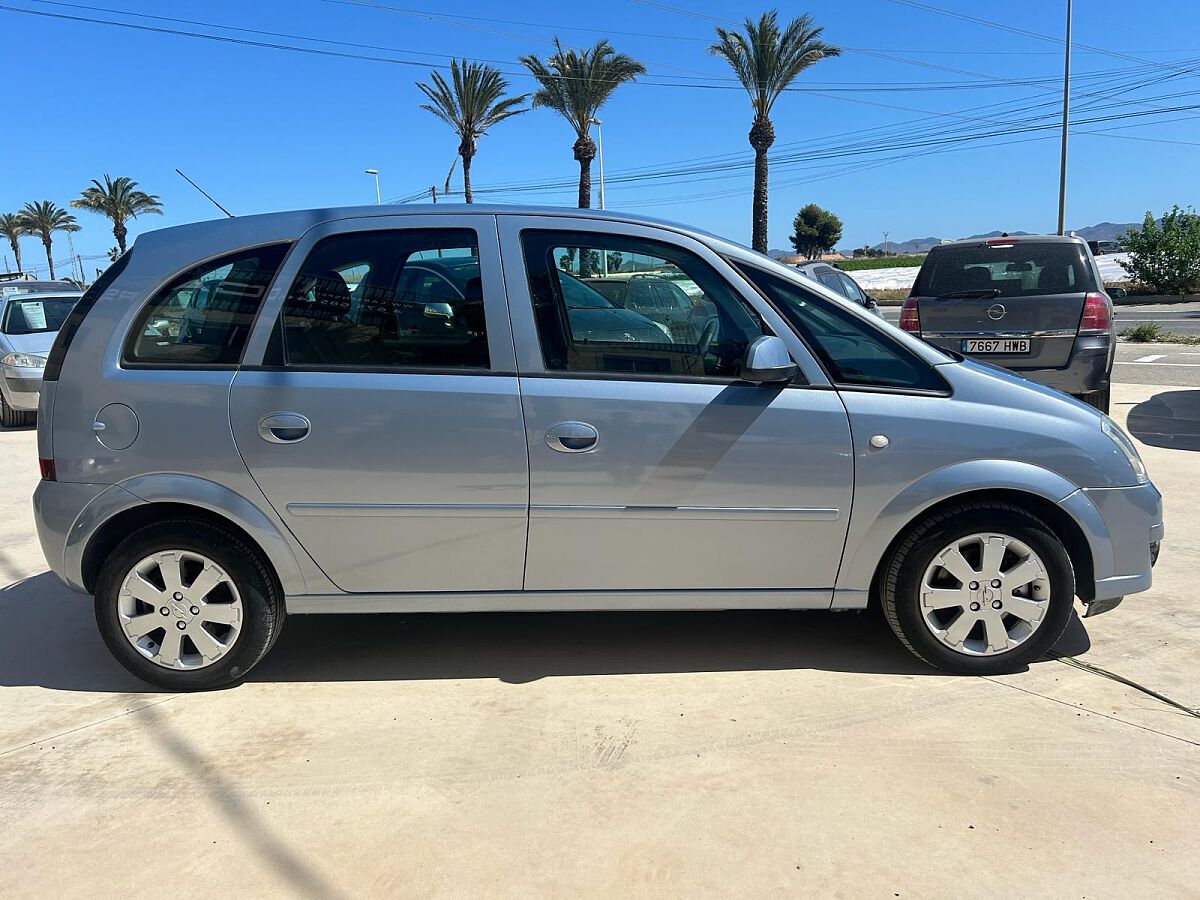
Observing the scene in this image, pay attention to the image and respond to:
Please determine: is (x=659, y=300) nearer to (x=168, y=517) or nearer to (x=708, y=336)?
(x=708, y=336)

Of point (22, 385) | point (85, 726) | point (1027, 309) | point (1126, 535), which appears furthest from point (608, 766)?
point (22, 385)

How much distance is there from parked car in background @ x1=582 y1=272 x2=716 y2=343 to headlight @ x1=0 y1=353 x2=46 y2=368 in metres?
8.75

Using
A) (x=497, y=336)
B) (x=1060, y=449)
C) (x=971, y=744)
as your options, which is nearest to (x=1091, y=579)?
(x=1060, y=449)

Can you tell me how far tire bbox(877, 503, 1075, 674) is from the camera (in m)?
3.28

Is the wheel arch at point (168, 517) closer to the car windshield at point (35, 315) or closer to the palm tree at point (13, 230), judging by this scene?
the car windshield at point (35, 315)

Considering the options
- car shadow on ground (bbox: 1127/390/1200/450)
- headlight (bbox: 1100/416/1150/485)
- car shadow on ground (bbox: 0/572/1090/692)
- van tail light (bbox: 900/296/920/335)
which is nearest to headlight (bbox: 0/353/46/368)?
car shadow on ground (bbox: 0/572/1090/692)

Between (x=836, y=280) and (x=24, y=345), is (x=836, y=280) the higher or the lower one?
the higher one

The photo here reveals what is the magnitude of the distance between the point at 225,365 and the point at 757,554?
6.99ft

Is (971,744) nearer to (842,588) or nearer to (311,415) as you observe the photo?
(842,588)

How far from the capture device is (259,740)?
3.07 meters

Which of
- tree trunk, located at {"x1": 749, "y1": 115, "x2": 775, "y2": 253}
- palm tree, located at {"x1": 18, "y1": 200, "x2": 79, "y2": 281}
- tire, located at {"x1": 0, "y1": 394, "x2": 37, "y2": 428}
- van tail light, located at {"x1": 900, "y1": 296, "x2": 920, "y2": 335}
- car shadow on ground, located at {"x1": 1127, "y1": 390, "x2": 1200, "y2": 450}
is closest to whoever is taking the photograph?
van tail light, located at {"x1": 900, "y1": 296, "x2": 920, "y2": 335}

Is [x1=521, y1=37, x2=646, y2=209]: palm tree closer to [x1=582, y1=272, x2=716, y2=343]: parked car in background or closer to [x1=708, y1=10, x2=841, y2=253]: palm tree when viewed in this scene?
[x1=708, y1=10, x2=841, y2=253]: palm tree

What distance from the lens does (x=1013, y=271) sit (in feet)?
23.7

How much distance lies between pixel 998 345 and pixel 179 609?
6.28m
